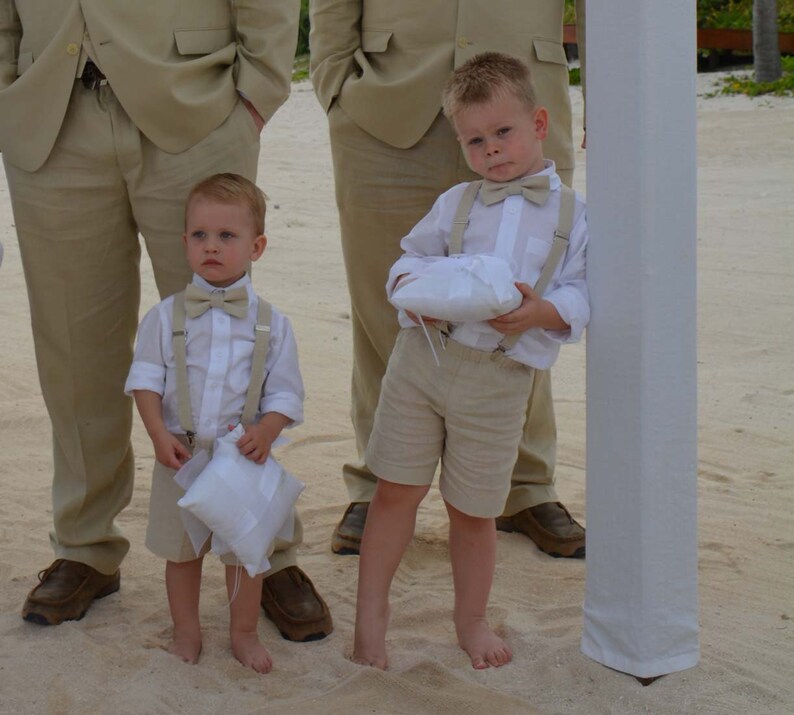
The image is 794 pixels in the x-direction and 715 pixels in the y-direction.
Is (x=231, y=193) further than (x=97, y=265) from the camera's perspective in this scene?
No

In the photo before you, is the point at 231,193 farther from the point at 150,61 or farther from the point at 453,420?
the point at 453,420

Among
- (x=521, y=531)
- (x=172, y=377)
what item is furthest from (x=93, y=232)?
(x=521, y=531)

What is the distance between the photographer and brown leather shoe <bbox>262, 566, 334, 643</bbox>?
376 centimetres

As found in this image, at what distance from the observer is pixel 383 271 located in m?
4.27

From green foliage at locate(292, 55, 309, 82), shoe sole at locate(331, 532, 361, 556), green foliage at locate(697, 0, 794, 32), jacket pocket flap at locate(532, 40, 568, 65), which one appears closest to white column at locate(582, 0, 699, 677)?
jacket pocket flap at locate(532, 40, 568, 65)

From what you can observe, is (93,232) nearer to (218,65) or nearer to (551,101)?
(218,65)

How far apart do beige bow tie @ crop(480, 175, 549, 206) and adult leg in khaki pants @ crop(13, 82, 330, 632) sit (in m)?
0.83

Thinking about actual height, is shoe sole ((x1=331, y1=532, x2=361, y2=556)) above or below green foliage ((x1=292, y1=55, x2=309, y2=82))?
below

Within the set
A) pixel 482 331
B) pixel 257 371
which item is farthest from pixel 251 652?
pixel 482 331

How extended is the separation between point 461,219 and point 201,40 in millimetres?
945

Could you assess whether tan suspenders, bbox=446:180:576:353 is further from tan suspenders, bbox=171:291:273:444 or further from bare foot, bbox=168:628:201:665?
bare foot, bbox=168:628:201:665

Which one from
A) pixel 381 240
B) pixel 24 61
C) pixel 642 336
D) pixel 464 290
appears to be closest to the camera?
pixel 464 290

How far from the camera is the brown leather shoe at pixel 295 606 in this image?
12.3 feet

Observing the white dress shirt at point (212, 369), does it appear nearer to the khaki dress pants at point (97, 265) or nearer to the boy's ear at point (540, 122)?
the khaki dress pants at point (97, 265)
